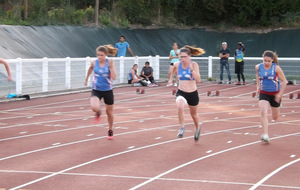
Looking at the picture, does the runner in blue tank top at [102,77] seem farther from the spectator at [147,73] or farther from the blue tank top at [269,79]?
the spectator at [147,73]

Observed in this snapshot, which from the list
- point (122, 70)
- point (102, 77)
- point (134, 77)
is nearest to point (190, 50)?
point (102, 77)

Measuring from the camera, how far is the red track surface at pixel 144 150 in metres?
8.59

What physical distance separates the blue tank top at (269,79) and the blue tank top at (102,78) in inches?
112

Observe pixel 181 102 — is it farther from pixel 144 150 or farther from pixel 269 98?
pixel 269 98

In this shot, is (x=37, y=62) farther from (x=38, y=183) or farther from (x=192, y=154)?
(x=38, y=183)

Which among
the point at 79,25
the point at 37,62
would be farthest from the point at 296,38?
the point at 37,62

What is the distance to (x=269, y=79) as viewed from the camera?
462 inches

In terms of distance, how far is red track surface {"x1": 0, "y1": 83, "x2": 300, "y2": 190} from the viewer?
28.2 feet

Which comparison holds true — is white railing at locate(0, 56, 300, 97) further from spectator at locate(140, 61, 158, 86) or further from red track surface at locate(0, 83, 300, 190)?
red track surface at locate(0, 83, 300, 190)

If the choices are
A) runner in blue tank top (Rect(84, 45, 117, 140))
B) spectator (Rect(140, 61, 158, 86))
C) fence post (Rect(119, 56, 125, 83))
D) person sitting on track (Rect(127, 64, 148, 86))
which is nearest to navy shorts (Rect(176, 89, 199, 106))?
runner in blue tank top (Rect(84, 45, 117, 140))

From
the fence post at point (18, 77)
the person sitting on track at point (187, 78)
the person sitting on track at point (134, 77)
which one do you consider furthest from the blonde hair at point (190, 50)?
the person sitting on track at point (134, 77)

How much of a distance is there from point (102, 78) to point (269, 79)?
3.08m

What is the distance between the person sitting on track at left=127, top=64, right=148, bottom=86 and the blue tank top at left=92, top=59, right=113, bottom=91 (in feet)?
47.7

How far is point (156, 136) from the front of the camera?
1270cm
